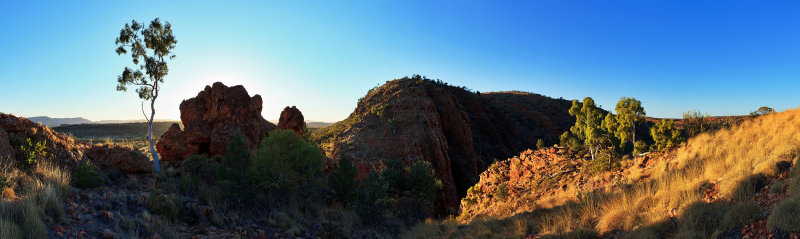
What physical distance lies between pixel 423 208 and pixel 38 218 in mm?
19250

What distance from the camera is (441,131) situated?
40.5 meters

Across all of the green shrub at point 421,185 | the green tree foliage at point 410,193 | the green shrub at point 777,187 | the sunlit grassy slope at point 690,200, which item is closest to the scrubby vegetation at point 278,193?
the green tree foliage at point 410,193

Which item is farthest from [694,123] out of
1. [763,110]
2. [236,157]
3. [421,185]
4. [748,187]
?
[236,157]

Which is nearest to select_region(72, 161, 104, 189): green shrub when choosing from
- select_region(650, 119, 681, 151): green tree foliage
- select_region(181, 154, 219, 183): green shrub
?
select_region(181, 154, 219, 183): green shrub

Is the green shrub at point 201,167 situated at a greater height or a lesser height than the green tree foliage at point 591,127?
lesser

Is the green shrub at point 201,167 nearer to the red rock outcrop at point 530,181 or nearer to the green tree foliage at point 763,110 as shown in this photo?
the red rock outcrop at point 530,181

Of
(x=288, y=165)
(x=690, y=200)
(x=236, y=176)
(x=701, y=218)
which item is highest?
(x=690, y=200)

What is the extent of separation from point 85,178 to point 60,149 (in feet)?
8.68

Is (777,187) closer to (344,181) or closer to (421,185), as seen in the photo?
(344,181)

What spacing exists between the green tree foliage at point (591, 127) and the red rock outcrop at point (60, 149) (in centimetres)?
2094

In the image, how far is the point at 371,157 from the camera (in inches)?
1253

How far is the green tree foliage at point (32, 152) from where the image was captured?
962cm

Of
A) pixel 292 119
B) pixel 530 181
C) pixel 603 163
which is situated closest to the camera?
pixel 603 163

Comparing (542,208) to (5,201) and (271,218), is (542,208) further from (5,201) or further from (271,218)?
(5,201)
